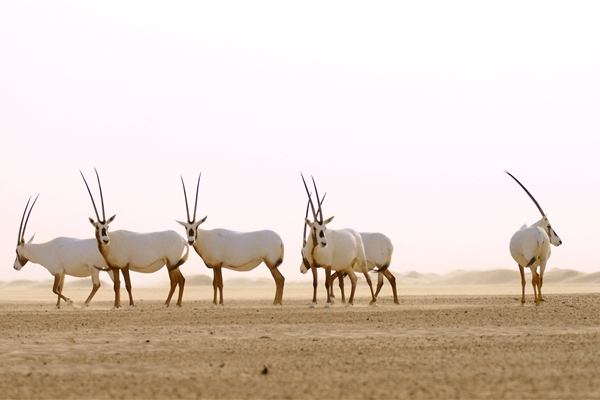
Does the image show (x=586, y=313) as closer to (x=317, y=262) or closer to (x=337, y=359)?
(x=317, y=262)

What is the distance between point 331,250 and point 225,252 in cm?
301

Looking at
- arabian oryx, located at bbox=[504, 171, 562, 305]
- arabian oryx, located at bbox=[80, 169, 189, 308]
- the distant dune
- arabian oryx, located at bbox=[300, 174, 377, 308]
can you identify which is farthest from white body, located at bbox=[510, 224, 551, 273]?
the distant dune

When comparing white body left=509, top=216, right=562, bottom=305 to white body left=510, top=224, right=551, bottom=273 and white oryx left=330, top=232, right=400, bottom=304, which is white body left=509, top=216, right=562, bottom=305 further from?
white oryx left=330, top=232, right=400, bottom=304

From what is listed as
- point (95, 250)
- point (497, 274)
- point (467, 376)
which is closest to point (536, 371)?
point (467, 376)

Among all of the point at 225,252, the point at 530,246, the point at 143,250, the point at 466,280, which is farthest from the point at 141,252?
the point at 466,280

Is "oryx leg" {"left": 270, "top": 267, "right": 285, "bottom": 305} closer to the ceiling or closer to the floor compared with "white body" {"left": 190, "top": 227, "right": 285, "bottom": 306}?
closer to the floor

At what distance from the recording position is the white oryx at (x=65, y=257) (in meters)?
24.0

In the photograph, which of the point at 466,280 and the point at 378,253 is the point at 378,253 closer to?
the point at 378,253

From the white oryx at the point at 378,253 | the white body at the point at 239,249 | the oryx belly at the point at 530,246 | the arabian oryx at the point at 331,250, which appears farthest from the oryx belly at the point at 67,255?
the oryx belly at the point at 530,246

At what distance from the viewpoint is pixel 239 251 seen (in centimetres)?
2323

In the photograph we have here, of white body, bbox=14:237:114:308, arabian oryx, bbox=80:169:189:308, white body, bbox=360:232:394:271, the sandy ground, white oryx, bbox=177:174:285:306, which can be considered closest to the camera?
the sandy ground

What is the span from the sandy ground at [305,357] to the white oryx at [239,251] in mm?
6805

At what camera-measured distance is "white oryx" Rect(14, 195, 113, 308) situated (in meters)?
24.0

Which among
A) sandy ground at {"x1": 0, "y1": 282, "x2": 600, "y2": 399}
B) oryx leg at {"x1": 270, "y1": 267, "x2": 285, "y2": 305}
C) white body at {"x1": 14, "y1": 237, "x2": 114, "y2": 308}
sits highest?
white body at {"x1": 14, "y1": 237, "x2": 114, "y2": 308}
